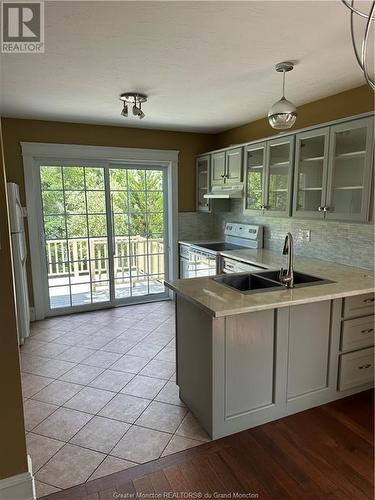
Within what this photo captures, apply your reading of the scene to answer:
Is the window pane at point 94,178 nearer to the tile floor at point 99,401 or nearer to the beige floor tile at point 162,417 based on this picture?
the tile floor at point 99,401

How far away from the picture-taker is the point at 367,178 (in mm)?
2455

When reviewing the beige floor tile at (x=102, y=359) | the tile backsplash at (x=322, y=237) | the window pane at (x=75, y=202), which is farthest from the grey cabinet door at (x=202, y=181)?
the beige floor tile at (x=102, y=359)

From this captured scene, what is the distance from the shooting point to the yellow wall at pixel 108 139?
388 centimetres

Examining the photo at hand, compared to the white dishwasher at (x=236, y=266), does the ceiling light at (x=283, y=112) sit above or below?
above

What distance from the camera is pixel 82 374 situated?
9.59ft

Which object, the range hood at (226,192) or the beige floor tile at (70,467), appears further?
the range hood at (226,192)

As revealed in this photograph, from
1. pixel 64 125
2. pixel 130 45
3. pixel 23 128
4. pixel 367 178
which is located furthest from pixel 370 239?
pixel 23 128

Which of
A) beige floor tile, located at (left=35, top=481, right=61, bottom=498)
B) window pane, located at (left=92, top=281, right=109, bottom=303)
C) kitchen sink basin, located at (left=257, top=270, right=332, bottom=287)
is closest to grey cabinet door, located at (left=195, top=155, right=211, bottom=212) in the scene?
window pane, located at (left=92, top=281, right=109, bottom=303)

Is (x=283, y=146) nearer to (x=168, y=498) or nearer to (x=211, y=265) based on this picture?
(x=211, y=265)

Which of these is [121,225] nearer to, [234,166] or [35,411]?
[234,166]

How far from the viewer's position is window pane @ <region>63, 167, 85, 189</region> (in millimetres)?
4238

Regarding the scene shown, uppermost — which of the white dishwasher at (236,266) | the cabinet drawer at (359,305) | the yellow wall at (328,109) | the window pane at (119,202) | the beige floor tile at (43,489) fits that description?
the yellow wall at (328,109)

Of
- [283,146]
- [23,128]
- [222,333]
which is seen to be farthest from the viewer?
[23,128]

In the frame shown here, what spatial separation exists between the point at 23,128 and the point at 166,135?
5.88 feet
